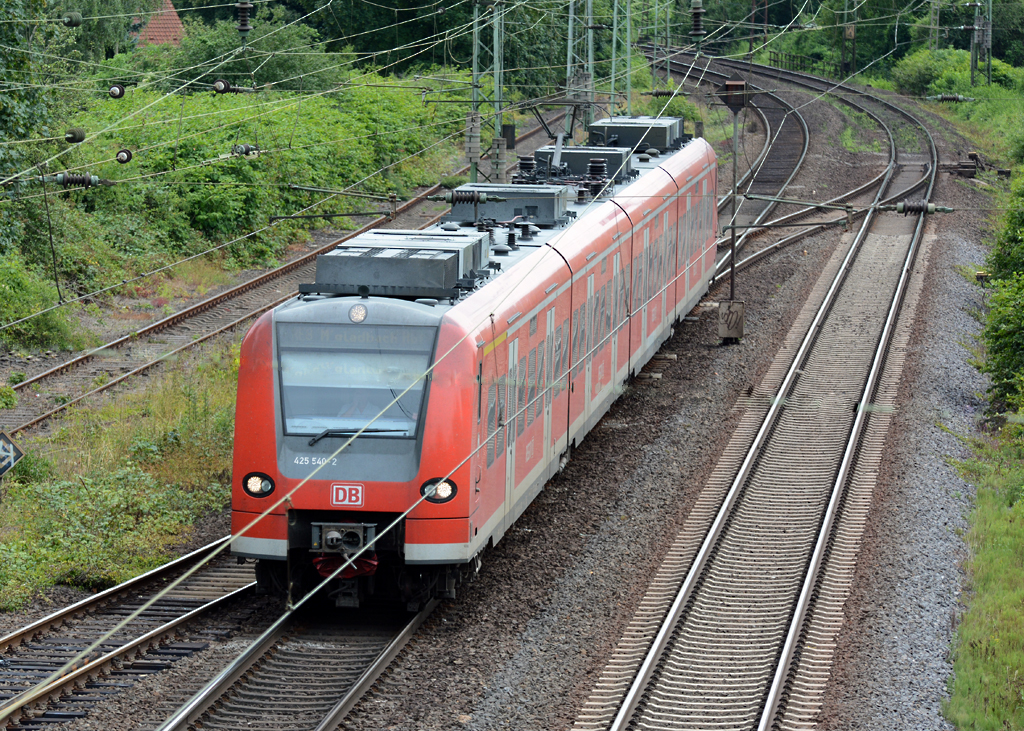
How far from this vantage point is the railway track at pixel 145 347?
19875 mm

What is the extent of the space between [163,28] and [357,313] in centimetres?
4542

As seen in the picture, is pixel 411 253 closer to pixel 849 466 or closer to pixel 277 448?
pixel 277 448

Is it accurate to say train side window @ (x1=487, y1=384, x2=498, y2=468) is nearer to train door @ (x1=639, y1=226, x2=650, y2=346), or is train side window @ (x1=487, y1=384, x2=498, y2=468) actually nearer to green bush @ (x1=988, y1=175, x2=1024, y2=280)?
train door @ (x1=639, y1=226, x2=650, y2=346)

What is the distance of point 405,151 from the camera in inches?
1594

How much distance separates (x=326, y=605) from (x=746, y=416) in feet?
28.9

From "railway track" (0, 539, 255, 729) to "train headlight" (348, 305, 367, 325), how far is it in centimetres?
304

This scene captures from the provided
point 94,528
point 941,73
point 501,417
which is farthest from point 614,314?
point 941,73

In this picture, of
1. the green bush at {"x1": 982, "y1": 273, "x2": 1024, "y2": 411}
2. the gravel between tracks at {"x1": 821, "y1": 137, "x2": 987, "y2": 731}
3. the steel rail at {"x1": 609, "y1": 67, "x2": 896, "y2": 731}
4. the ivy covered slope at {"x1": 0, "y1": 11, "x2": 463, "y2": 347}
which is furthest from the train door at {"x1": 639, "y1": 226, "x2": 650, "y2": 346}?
the ivy covered slope at {"x1": 0, "y1": 11, "x2": 463, "y2": 347}

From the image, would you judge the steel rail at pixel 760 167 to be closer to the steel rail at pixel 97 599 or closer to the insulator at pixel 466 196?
the insulator at pixel 466 196

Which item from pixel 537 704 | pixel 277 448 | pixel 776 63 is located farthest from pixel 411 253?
pixel 776 63

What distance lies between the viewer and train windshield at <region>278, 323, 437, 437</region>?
37.7 ft

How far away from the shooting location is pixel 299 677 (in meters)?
11.0

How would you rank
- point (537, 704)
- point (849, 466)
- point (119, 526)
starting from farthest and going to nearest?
point (849, 466) < point (119, 526) < point (537, 704)

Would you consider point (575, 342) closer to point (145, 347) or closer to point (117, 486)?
point (117, 486)
